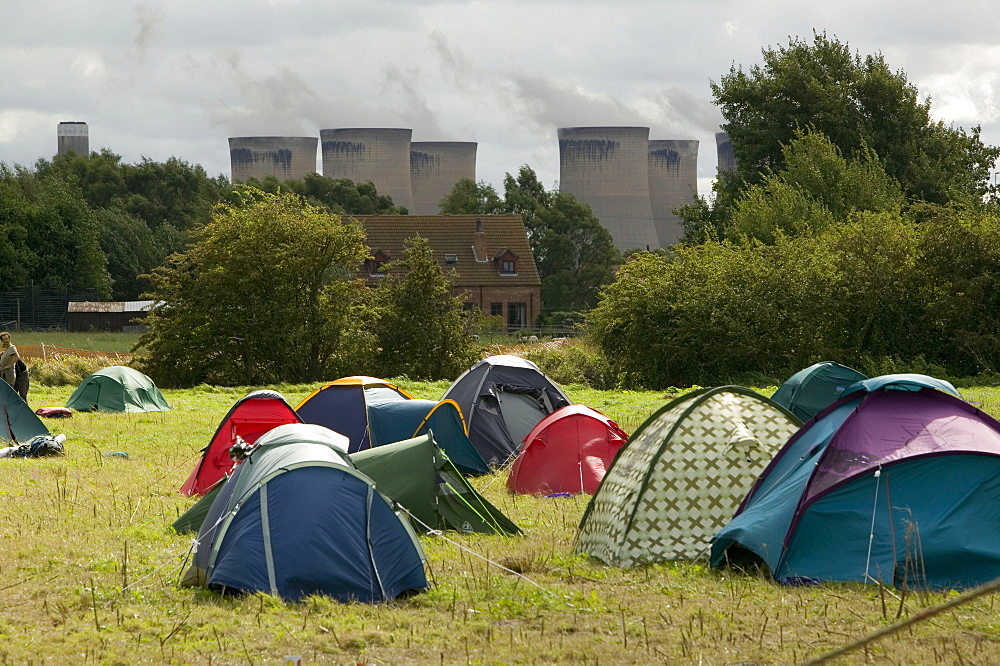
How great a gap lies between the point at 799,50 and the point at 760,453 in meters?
41.6

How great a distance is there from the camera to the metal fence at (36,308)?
188ft

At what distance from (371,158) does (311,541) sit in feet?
245

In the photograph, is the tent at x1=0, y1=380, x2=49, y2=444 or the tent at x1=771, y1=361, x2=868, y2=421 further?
the tent at x1=771, y1=361, x2=868, y2=421

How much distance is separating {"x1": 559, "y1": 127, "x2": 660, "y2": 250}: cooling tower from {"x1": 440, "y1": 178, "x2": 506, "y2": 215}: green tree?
523cm

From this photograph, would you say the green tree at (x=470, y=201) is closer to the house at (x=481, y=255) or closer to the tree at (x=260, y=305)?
the house at (x=481, y=255)

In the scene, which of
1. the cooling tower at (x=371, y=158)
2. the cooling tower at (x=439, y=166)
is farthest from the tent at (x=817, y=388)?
the cooling tower at (x=439, y=166)

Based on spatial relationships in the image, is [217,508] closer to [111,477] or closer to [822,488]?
[822,488]

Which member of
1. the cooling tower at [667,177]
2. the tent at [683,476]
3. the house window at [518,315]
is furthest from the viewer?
the cooling tower at [667,177]

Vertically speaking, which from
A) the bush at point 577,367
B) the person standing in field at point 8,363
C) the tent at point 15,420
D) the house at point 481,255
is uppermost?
the house at point 481,255

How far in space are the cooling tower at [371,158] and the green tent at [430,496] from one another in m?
71.1

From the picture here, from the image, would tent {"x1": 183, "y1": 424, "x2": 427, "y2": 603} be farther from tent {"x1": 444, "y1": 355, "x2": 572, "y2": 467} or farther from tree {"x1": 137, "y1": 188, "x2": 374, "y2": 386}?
tree {"x1": 137, "y1": 188, "x2": 374, "y2": 386}

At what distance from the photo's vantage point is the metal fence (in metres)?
57.3

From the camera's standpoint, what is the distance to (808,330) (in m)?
29.4

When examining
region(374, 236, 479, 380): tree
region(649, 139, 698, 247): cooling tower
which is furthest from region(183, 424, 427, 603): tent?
region(649, 139, 698, 247): cooling tower
